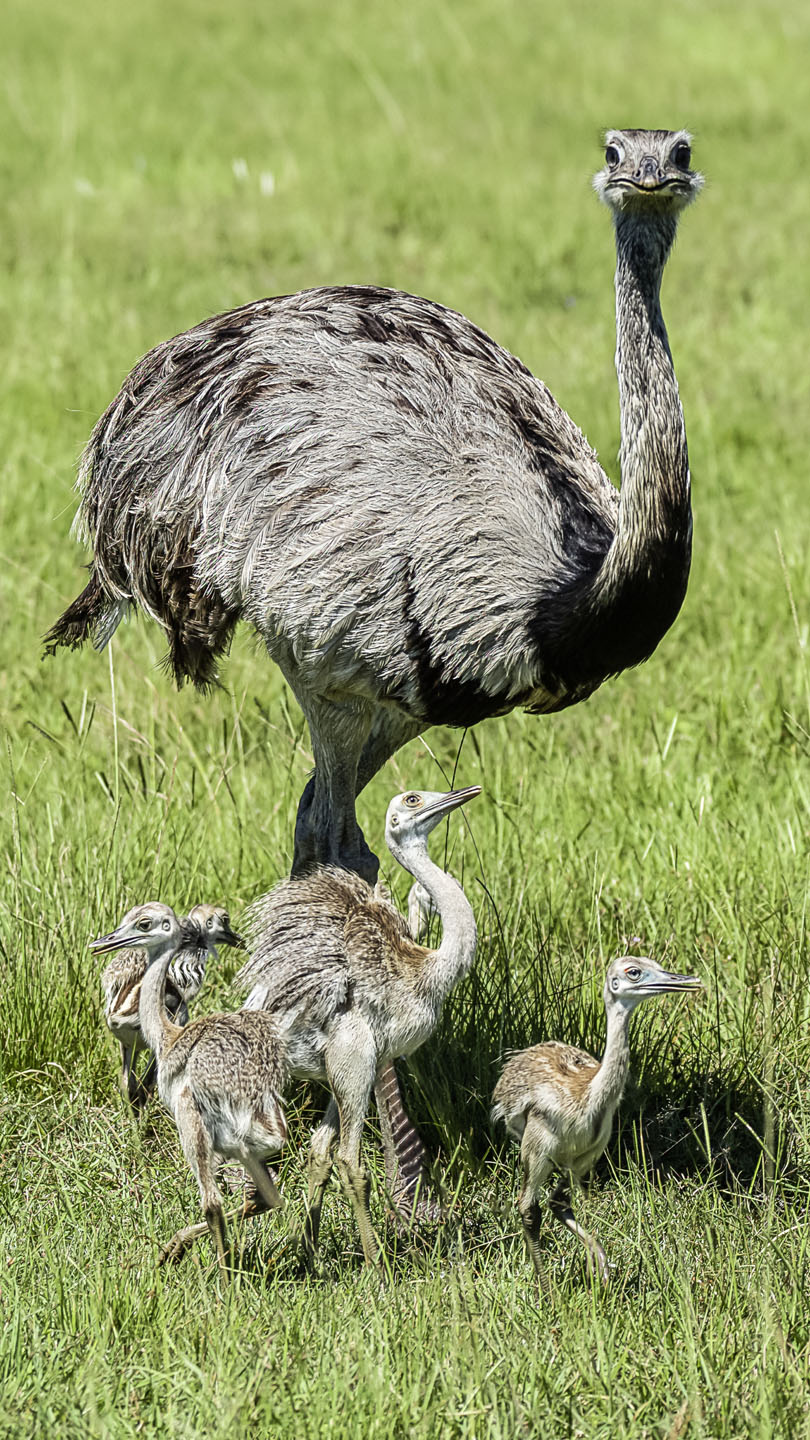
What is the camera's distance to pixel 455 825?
19.5 ft

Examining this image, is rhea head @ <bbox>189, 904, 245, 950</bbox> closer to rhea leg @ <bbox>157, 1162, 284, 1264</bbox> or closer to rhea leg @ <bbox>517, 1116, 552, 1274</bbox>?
rhea leg @ <bbox>157, 1162, 284, 1264</bbox>

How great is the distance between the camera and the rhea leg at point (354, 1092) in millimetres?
3941

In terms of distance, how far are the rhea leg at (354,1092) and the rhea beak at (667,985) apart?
2.04ft

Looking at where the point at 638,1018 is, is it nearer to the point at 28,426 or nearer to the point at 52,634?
the point at 52,634

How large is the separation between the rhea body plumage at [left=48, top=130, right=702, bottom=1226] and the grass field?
0.68m

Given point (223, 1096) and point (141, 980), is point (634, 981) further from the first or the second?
point (141, 980)

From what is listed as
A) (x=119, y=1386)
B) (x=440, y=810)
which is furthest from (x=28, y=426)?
(x=119, y=1386)

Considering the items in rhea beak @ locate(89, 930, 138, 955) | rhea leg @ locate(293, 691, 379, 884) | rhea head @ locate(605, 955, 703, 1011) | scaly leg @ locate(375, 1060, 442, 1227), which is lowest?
scaly leg @ locate(375, 1060, 442, 1227)

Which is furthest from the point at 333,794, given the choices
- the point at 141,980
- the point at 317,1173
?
the point at 317,1173

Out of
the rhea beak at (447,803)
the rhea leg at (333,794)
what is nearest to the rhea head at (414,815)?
the rhea beak at (447,803)

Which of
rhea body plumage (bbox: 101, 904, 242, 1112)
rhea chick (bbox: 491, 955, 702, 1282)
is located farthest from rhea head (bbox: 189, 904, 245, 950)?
rhea chick (bbox: 491, 955, 702, 1282)

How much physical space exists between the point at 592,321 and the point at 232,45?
584cm

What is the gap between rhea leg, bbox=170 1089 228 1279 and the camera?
3754 millimetres

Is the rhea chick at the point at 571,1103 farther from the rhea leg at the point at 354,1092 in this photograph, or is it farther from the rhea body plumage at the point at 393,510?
the rhea body plumage at the point at 393,510
